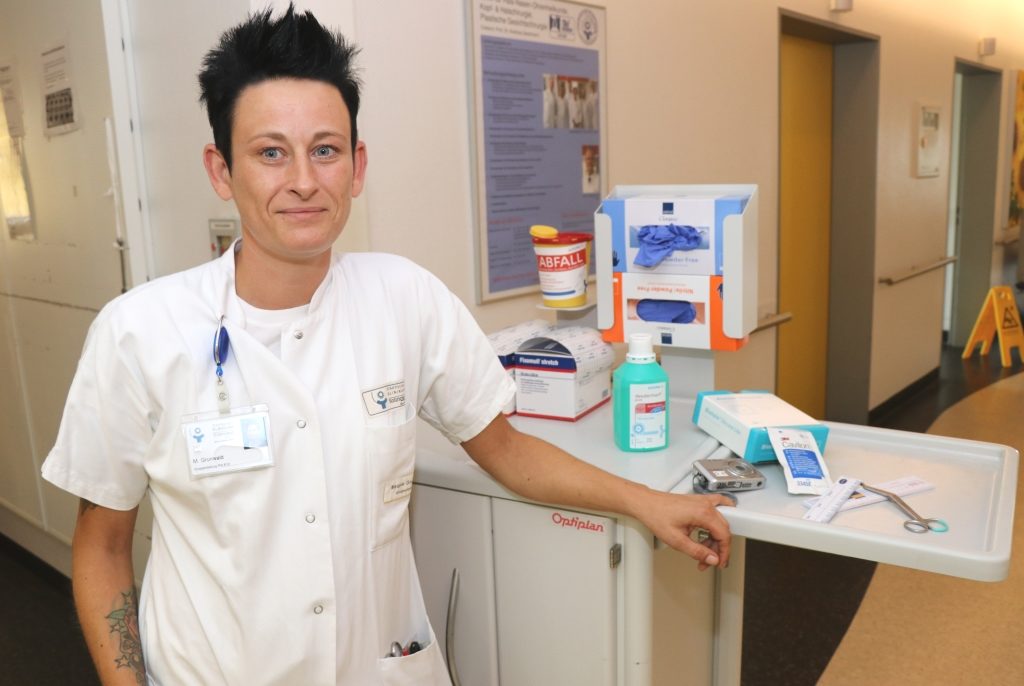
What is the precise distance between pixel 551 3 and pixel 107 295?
58.1 inches

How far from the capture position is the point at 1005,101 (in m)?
6.88

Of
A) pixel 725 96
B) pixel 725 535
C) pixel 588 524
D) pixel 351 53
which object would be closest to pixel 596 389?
pixel 588 524

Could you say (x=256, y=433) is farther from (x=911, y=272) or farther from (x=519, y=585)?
(x=911, y=272)

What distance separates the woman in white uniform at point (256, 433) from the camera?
3.75 ft

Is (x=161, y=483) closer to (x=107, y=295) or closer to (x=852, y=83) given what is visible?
(x=107, y=295)

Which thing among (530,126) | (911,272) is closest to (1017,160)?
(911,272)

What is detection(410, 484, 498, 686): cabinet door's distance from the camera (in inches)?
60.3

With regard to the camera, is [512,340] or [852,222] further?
[852,222]

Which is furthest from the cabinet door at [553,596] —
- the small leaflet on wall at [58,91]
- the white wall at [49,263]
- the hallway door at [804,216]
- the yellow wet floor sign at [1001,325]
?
the yellow wet floor sign at [1001,325]

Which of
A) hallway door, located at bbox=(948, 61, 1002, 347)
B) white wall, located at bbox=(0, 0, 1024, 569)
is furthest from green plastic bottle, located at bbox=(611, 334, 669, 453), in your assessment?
hallway door, located at bbox=(948, 61, 1002, 347)

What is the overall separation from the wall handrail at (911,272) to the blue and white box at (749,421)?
3636mm

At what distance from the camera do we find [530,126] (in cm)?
249

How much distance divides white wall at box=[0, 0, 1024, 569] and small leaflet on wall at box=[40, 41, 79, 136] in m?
0.06

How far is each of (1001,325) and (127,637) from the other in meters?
6.58
